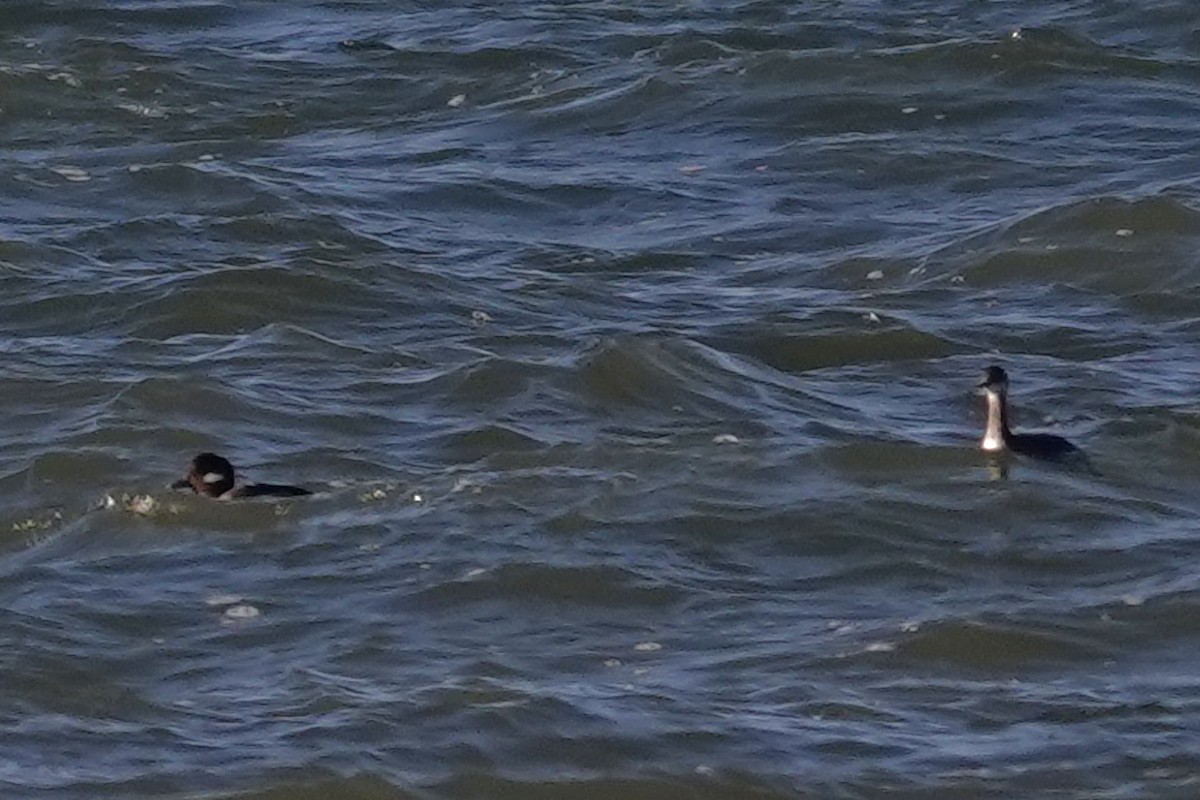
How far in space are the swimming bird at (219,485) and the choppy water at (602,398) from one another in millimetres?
100

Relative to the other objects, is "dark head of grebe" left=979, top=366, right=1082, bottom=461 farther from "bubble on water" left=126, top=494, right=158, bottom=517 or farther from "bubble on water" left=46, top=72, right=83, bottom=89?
"bubble on water" left=46, top=72, right=83, bottom=89

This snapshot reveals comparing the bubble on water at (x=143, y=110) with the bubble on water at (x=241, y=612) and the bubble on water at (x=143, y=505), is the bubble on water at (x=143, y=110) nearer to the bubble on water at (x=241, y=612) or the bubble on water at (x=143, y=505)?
the bubble on water at (x=143, y=505)

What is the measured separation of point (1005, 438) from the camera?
12.1 metres

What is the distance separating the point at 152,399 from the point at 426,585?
8.94 ft

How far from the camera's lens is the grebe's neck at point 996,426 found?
12.1 metres

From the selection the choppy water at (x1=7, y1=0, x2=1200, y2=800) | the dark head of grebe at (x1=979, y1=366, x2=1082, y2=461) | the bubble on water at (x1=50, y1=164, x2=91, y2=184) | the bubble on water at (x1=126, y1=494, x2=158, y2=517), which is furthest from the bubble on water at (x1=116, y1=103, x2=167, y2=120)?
the dark head of grebe at (x1=979, y1=366, x2=1082, y2=461)

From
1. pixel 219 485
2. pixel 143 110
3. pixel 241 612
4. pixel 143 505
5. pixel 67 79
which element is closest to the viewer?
pixel 241 612

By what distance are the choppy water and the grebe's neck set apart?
18 cm

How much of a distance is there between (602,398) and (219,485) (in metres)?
2.28

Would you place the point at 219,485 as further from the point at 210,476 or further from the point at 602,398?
the point at 602,398

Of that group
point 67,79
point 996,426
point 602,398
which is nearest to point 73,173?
point 67,79

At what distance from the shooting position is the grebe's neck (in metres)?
12.1

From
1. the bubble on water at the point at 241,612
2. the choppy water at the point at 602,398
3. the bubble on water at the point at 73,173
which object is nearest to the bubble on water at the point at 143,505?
the choppy water at the point at 602,398

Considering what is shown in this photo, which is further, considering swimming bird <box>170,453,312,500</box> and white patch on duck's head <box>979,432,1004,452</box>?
white patch on duck's head <box>979,432,1004,452</box>
